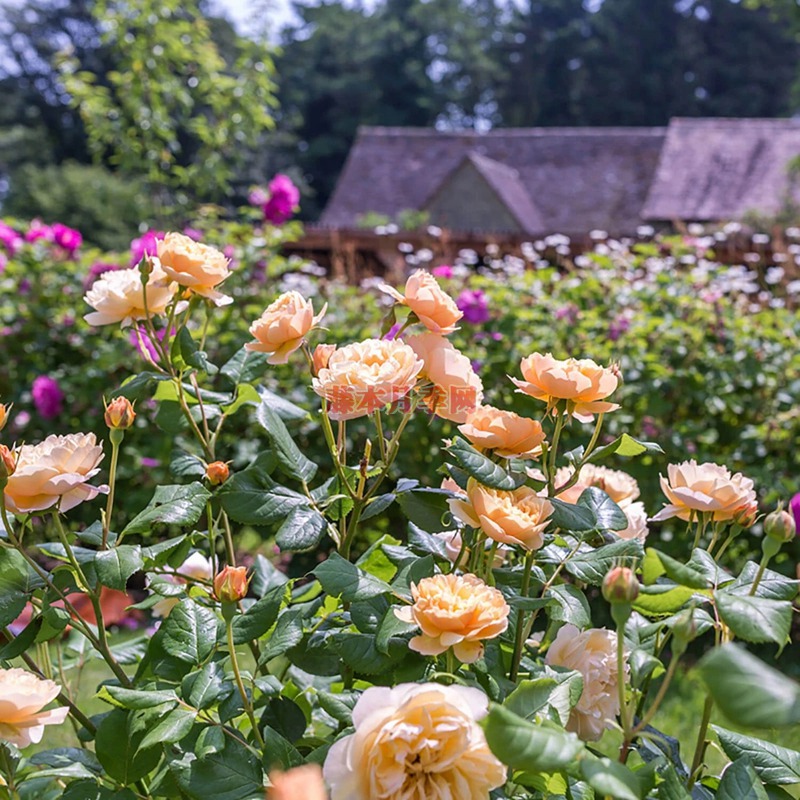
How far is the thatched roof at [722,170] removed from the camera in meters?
18.6

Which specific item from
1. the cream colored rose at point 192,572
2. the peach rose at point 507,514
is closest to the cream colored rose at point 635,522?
the peach rose at point 507,514

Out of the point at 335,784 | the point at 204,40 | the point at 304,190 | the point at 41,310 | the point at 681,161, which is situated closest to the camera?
the point at 335,784

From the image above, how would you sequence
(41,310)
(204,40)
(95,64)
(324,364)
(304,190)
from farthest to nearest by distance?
(95,64) → (304,190) → (204,40) → (41,310) → (324,364)

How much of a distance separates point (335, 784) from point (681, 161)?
2134 cm

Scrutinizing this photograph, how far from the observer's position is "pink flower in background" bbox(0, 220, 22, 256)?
12.8ft

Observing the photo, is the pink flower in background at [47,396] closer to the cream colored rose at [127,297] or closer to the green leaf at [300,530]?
the cream colored rose at [127,297]

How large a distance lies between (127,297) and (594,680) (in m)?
0.69

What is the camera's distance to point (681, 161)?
20219mm

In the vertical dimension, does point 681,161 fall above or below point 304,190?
above

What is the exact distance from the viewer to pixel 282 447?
1.05 meters

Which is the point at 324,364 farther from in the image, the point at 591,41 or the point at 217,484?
the point at 591,41

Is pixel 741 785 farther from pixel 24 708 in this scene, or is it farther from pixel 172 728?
pixel 24 708

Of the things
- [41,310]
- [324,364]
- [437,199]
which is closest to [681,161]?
[437,199]

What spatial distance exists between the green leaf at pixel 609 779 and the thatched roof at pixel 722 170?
18081 mm
